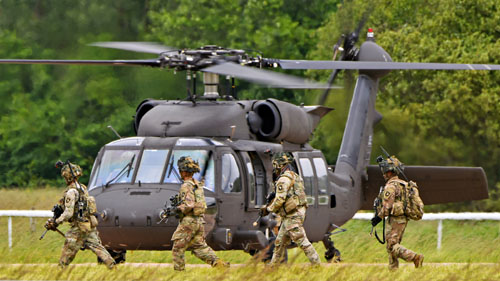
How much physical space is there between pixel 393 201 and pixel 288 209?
1.34m

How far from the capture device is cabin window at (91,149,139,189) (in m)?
15.6

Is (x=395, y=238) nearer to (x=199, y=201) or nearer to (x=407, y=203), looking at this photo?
(x=407, y=203)

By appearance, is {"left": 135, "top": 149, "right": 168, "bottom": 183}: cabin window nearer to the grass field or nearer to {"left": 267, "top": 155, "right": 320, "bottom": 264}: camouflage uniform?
the grass field

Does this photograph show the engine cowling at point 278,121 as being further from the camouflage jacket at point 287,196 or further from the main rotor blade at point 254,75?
the camouflage jacket at point 287,196

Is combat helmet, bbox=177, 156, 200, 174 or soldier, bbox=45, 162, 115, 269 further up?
combat helmet, bbox=177, 156, 200, 174

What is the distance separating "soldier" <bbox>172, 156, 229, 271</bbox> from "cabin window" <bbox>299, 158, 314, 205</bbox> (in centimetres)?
286

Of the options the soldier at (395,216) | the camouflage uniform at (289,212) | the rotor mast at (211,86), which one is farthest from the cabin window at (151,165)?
the soldier at (395,216)

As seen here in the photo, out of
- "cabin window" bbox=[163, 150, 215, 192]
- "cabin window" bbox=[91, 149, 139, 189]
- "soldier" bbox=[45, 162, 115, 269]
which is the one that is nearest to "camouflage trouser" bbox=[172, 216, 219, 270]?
"soldier" bbox=[45, 162, 115, 269]

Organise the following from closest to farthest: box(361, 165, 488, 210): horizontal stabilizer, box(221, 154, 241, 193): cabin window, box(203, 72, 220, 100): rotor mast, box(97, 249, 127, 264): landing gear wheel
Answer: box(221, 154, 241, 193): cabin window → box(97, 249, 127, 264): landing gear wheel → box(203, 72, 220, 100): rotor mast → box(361, 165, 488, 210): horizontal stabilizer

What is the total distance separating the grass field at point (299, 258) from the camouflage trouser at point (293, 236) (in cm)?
26

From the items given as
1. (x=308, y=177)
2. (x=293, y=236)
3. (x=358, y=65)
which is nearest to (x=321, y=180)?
(x=308, y=177)

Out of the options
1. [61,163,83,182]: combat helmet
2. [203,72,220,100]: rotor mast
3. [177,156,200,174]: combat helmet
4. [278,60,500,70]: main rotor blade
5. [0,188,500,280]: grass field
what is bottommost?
[0,188,500,280]: grass field

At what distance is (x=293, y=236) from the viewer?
587 inches

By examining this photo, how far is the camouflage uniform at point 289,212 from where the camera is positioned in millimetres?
14859
